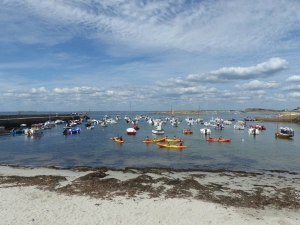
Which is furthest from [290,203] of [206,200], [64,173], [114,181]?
[64,173]

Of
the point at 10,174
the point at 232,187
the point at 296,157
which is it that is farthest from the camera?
the point at 296,157

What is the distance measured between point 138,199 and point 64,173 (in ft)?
36.9

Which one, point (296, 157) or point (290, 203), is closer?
point (290, 203)

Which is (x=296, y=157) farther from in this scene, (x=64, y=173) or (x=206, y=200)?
(x=64, y=173)

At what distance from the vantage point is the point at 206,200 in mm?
16438

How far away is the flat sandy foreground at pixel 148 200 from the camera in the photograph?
1348cm

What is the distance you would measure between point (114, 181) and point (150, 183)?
9.29 feet

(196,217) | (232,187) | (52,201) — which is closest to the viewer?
(196,217)

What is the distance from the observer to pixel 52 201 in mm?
15898

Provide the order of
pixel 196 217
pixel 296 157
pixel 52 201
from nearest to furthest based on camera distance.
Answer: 1. pixel 196 217
2. pixel 52 201
3. pixel 296 157

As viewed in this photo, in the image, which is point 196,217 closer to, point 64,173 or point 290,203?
point 290,203

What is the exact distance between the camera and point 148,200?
16.3m

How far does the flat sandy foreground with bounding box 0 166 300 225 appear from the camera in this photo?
13484 millimetres

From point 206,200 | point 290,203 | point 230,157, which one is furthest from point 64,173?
point 230,157
